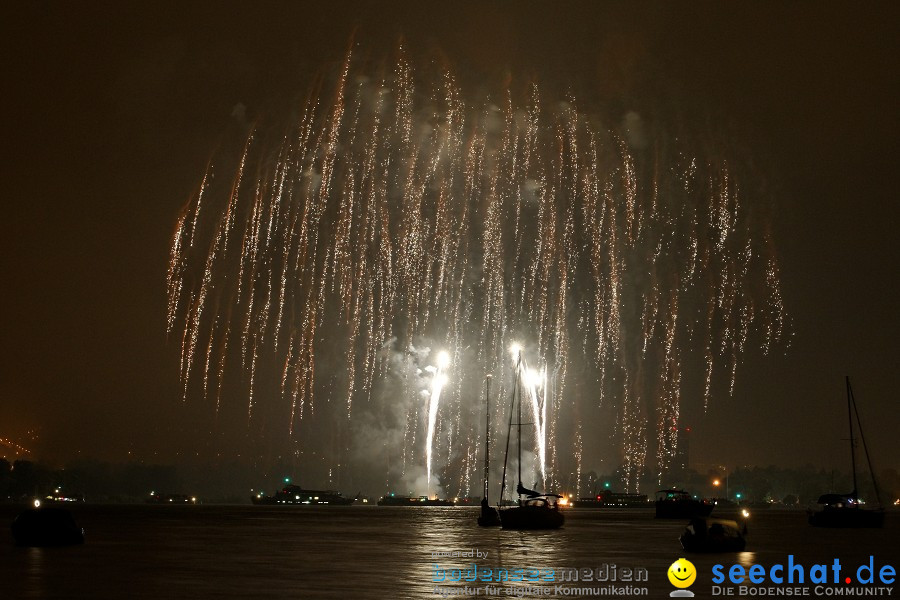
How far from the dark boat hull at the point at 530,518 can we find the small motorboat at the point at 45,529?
41262mm

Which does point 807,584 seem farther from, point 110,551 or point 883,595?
point 110,551

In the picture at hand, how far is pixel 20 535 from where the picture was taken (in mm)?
58969

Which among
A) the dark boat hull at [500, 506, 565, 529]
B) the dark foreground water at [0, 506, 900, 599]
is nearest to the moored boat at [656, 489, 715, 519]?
the dark boat hull at [500, 506, 565, 529]

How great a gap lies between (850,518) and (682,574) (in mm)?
81922

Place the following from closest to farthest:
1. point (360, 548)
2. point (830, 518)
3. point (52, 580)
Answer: point (52, 580) < point (360, 548) < point (830, 518)

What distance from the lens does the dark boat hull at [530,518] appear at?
92438 millimetres

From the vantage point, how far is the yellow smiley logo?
38.9m

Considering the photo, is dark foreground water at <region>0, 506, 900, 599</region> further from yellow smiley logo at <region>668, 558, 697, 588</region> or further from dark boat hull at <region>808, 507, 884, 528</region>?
dark boat hull at <region>808, 507, 884, 528</region>

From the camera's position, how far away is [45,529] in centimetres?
6019

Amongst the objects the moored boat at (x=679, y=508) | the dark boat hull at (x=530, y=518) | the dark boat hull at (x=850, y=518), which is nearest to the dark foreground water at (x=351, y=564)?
the dark boat hull at (x=530, y=518)

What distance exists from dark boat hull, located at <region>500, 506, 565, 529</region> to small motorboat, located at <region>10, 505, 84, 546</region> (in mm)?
41262

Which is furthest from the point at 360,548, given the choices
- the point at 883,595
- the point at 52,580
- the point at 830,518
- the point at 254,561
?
the point at 830,518

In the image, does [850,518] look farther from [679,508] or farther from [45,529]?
[45,529]

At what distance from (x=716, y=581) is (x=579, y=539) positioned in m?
36.7
